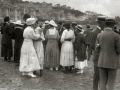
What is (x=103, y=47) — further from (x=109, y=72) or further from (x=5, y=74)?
(x=5, y=74)

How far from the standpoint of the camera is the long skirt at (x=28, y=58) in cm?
773

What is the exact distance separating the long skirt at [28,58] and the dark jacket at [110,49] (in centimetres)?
328

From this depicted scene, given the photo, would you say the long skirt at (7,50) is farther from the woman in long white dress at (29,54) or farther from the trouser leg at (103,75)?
the trouser leg at (103,75)

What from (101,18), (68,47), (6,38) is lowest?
(68,47)

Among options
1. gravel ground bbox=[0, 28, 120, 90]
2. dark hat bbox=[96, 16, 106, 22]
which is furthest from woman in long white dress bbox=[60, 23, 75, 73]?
dark hat bbox=[96, 16, 106, 22]

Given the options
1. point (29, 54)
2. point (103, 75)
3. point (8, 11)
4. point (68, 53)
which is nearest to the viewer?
point (103, 75)

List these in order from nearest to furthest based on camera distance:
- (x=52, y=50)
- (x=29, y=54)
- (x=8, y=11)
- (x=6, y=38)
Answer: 1. (x=29, y=54)
2. (x=52, y=50)
3. (x=6, y=38)
4. (x=8, y=11)


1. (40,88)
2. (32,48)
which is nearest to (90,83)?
(40,88)

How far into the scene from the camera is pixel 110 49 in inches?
193

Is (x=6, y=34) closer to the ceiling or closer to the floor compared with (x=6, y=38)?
closer to the ceiling

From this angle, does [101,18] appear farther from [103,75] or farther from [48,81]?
[48,81]

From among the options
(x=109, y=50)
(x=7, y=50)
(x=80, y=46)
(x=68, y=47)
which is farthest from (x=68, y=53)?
(x=109, y=50)

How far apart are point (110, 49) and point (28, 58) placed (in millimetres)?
3587

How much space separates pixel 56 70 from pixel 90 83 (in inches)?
90.0
